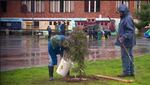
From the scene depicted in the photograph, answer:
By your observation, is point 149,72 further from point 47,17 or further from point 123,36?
point 47,17

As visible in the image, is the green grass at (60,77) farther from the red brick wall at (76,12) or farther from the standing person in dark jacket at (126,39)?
the red brick wall at (76,12)

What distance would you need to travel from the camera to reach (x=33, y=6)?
7181 centimetres

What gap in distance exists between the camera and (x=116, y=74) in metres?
14.3

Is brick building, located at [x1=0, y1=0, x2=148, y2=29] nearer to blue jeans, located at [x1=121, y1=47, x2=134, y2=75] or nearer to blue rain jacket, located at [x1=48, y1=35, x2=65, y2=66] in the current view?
blue jeans, located at [x1=121, y1=47, x2=134, y2=75]

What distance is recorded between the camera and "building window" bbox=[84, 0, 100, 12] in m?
70.2

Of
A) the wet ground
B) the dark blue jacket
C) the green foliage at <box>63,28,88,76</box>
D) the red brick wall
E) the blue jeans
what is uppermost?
the red brick wall

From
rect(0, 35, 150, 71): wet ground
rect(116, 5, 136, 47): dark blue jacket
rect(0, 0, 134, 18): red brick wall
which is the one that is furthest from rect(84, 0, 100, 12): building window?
rect(116, 5, 136, 47): dark blue jacket

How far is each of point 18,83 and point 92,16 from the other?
5753 cm

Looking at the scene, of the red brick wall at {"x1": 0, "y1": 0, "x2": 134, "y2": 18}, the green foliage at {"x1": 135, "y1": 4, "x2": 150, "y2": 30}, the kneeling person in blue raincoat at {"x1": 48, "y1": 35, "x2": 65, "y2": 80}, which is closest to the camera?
the kneeling person in blue raincoat at {"x1": 48, "y1": 35, "x2": 65, "y2": 80}

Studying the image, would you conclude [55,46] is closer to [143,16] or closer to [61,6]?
[143,16]

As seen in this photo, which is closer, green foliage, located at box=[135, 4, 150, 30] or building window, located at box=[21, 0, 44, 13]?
green foliage, located at box=[135, 4, 150, 30]

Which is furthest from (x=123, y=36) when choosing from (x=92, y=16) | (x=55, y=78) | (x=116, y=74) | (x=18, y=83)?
(x=92, y=16)

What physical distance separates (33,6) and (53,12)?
2.95 m

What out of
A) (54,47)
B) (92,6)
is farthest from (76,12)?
(54,47)
